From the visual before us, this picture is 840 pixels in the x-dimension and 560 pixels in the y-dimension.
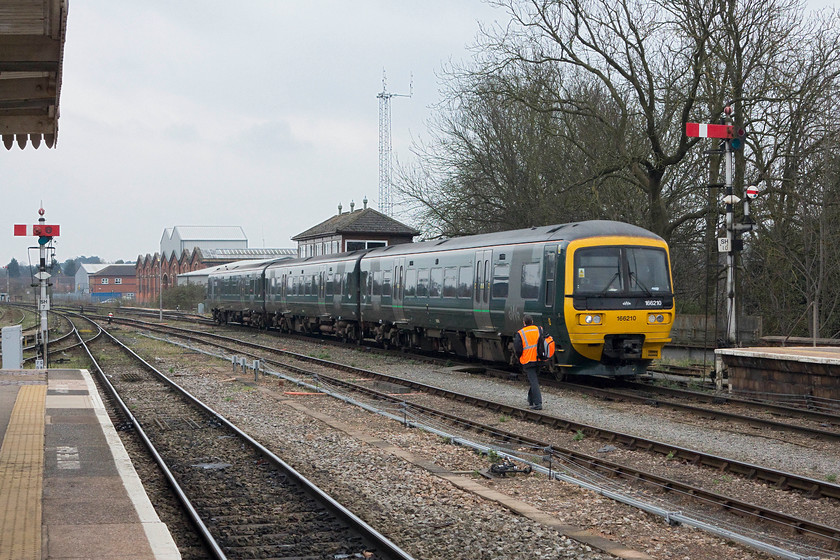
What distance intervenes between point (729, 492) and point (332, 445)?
4.89m

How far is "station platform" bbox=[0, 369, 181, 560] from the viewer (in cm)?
635

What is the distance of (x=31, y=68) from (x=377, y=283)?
20.0m

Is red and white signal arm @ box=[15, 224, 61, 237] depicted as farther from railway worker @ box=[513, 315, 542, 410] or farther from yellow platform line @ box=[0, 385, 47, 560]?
railway worker @ box=[513, 315, 542, 410]

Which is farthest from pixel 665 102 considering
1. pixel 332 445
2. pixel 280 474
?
pixel 280 474

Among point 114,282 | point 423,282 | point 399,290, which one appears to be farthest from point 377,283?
point 114,282

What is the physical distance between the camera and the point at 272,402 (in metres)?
16.0

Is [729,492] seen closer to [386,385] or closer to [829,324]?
[386,385]

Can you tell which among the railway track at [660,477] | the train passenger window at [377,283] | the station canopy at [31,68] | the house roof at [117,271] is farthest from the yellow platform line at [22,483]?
the house roof at [117,271]

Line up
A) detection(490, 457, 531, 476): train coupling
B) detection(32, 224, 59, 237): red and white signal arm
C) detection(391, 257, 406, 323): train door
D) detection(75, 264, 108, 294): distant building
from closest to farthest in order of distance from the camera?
detection(490, 457, 531, 476): train coupling
detection(32, 224, 59, 237): red and white signal arm
detection(391, 257, 406, 323): train door
detection(75, 264, 108, 294): distant building

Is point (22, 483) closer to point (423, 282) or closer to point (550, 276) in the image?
point (550, 276)

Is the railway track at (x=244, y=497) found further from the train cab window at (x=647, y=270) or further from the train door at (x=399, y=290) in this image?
the train door at (x=399, y=290)

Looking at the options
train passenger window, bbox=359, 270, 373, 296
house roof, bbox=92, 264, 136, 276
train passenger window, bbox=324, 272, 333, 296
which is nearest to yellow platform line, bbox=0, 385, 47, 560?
train passenger window, bbox=359, 270, 373, 296

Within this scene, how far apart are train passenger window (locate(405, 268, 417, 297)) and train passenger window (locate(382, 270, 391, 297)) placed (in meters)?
1.45

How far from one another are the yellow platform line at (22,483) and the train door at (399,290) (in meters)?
11.9
